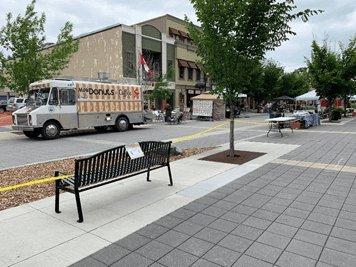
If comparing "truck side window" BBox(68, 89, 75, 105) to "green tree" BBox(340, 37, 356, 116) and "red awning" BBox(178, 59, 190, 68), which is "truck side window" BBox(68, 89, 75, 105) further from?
"red awning" BBox(178, 59, 190, 68)

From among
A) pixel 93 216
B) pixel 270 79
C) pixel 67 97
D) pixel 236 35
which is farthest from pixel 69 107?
pixel 270 79

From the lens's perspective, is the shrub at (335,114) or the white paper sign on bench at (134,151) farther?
the shrub at (335,114)

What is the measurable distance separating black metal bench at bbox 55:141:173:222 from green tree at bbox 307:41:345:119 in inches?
809

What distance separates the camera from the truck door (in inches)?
627

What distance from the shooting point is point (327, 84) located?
2336cm

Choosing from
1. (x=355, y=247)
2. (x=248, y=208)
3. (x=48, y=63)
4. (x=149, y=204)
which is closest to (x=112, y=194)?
(x=149, y=204)

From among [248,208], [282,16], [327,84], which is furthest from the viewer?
[327,84]

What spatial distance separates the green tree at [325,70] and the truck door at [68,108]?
17602 mm

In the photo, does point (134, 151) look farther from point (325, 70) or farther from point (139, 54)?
point (139, 54)

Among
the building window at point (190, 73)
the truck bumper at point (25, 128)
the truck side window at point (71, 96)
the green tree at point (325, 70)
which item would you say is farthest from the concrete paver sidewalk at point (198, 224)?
the building window at point (190, 73)

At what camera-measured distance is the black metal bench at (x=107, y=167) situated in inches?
187

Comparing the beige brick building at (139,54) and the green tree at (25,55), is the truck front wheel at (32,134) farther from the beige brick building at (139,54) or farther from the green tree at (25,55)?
the beige brick building at (139,54)

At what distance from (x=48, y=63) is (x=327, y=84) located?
19.6m

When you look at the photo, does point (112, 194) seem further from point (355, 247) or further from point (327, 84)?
point (327, 84)
